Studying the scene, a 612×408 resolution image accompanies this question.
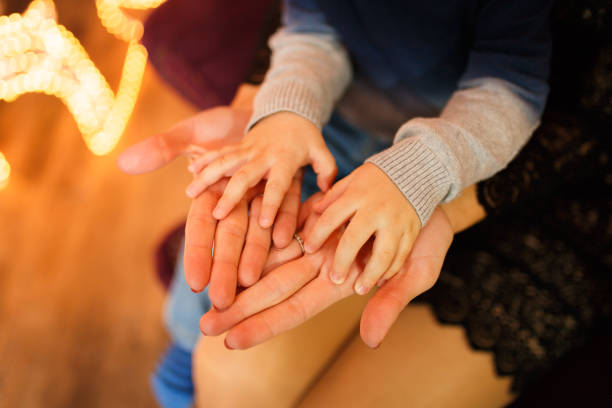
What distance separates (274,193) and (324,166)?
0.31 ft

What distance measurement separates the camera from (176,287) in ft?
2.77

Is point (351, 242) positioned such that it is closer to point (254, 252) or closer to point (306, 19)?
point (254, 252)

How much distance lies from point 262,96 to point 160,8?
500mm

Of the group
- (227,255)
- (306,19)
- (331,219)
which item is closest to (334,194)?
(331,219)

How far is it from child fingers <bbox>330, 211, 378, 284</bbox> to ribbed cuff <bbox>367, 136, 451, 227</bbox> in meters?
0.06

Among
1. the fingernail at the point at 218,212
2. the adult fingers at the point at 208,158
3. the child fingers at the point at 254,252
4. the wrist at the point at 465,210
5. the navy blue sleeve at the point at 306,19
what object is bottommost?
the wrist at the point at 465,210

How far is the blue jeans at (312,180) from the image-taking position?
2.37 ft

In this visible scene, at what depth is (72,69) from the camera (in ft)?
4.32

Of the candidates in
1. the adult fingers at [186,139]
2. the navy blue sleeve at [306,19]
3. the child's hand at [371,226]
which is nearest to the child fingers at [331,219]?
the child's hand at [371,226]

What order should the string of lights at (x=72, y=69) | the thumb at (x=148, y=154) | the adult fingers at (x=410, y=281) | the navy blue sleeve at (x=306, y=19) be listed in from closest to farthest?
the adult fingers at (x=410, y=281) < the thumb at (x=148, y=154) < the navy blue sleeve at (x=306, y=19) < the string of lights at (x=72, y=69)

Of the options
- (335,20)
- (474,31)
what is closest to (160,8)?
(335,20)

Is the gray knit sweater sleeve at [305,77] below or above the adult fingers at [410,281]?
above

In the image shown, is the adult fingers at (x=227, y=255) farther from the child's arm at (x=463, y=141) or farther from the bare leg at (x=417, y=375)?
the bare leg at (x=417, y=375)

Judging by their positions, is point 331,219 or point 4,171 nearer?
point 331,219
